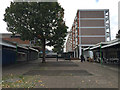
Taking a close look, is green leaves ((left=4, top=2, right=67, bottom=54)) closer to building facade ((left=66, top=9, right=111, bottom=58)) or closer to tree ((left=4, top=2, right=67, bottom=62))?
tree ((left=4, top=2, right=67, bottom=62))

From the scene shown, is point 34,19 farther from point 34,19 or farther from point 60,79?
point 60,79

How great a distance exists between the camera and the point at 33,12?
20266 millimetres

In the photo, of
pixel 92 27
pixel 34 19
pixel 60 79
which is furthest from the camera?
pixel 92 27

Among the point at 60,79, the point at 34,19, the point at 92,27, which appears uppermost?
the point at 92,27

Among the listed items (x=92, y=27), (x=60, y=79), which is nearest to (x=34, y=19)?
(x=60, y=79)

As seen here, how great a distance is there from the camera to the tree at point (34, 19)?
20.0m

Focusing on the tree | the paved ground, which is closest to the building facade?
the tree

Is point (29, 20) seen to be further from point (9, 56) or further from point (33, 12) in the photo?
point (9, 56)

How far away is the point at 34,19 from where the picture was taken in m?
19.7

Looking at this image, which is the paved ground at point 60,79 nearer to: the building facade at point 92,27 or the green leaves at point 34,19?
the green leaves at point 34,19

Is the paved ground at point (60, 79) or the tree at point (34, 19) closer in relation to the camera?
the paved ground at point (60, 79)

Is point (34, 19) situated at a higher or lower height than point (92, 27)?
lower

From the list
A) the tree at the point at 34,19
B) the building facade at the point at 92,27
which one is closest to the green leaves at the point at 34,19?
the tree at the point at 34,19

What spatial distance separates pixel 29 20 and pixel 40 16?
5.96 ft
